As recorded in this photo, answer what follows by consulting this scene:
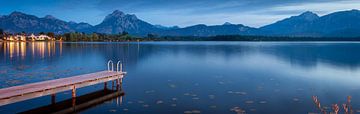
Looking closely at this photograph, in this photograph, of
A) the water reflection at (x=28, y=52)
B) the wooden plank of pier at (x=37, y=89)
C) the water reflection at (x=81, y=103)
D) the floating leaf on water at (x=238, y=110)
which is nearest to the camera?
the wooden plank of pier at (x=37, y=89)

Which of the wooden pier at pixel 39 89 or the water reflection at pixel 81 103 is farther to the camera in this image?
the water reflection at pixel 81 103

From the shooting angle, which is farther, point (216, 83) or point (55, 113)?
point (216, 83)

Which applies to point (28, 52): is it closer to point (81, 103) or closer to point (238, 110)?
point (81, 103)

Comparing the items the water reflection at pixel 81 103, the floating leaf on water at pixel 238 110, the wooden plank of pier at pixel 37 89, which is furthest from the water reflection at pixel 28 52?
the floating leaf on water at pixel 238 110

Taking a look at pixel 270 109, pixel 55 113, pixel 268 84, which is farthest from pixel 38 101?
pixel 268 84

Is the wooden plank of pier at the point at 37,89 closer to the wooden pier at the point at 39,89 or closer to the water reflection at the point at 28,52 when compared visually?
the wooden pier at the point at 39,89

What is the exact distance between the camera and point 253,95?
23.3 meters

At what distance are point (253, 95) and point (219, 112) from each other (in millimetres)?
6145

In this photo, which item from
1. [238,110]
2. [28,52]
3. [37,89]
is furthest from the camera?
[28,52]

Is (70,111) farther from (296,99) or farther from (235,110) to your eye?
(296,99)

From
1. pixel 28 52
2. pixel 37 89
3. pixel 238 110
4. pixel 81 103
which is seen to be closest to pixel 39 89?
pixel 37 89

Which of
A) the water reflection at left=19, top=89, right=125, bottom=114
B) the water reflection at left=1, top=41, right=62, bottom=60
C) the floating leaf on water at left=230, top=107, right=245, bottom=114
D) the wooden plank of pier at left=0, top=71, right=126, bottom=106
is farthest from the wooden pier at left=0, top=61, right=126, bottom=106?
the water reflection at left=1, top=41, right=62, bottom=60

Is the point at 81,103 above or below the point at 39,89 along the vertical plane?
below

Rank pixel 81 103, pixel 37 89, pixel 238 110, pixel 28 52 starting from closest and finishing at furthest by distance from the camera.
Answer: pixel 37 89
pixel 238 110
pixel 81 103
pixel 28 52
